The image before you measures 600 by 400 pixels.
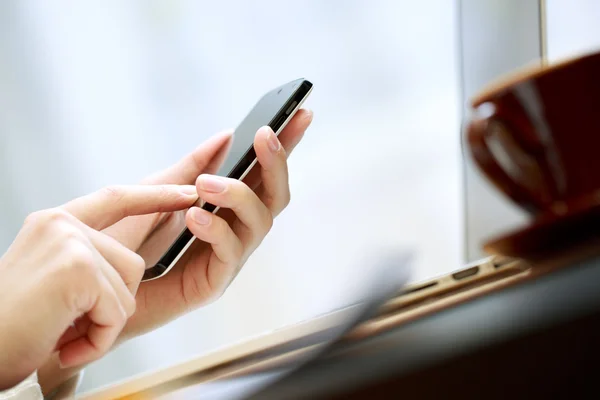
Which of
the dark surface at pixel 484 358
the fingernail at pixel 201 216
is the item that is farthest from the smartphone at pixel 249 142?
the dark surface at pixel 484 358

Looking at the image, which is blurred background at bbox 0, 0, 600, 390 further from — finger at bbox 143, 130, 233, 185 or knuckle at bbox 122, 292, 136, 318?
knuckle at bbox 122, 292, 136, 318

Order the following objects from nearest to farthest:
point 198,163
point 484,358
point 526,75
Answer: point 484,358, point 526,75, point 198,163

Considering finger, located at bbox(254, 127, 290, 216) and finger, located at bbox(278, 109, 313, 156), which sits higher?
finger, located at bbox(278, 109, 313, 156)

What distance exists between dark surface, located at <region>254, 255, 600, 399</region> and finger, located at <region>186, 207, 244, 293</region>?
1.22 ft

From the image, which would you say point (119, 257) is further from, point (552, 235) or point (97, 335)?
point (552, 235)

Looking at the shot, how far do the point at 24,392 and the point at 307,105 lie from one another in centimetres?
Answer: 61

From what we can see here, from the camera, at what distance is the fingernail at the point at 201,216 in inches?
17.9

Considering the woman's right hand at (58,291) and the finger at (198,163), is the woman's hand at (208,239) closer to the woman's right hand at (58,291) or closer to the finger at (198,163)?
the finger at (198,163)

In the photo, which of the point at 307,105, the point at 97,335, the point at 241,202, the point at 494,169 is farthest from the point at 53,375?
the point at 307,105

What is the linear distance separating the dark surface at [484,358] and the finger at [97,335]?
0.31 meters

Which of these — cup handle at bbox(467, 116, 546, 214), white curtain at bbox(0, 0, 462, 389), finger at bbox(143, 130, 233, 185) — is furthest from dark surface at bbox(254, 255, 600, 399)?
white curtain at bbox(0, 0, 462, 389)

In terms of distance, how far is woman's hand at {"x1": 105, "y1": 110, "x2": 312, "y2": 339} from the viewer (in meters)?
0.50

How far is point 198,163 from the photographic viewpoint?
58 centimetres

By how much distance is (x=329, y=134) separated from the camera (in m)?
0.85
